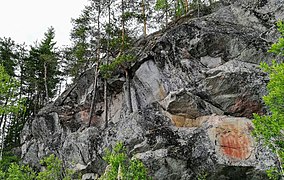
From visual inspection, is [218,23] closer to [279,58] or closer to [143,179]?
[279,58]

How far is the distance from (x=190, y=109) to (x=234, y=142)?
2988 millimetres

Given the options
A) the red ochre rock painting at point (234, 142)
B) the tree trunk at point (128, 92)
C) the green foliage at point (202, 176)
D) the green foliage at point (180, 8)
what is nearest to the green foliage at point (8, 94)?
the tree trunk at point (128, 92)

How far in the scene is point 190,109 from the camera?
53.7 ft

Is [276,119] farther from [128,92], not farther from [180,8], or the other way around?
[180,8]

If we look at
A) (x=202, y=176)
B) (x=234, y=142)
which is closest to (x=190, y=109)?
(x=234, y=142)

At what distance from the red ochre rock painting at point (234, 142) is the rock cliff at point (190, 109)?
0.05 m

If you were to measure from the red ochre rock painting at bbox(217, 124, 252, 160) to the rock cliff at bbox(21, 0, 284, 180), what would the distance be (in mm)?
48

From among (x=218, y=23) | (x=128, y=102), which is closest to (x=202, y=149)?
(x=128, y=102)

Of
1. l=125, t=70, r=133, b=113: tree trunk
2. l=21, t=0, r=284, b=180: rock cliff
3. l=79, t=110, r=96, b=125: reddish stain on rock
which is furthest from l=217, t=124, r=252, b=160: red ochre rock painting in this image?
l=79, t=110, r=96, b=125: reddish stain on rock

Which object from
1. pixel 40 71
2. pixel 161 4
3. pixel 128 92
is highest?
pixel 161 4

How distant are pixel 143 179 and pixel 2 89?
7864 mm

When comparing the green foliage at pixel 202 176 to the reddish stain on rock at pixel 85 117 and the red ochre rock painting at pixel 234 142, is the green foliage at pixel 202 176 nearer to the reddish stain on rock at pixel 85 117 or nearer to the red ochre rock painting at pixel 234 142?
the red ochre rock painting at pixel 234 142

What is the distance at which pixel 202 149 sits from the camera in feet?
49.1

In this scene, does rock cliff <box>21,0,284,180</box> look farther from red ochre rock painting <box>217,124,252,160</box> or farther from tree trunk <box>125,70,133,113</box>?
tree trunk <box>125,70,133,113</box>
